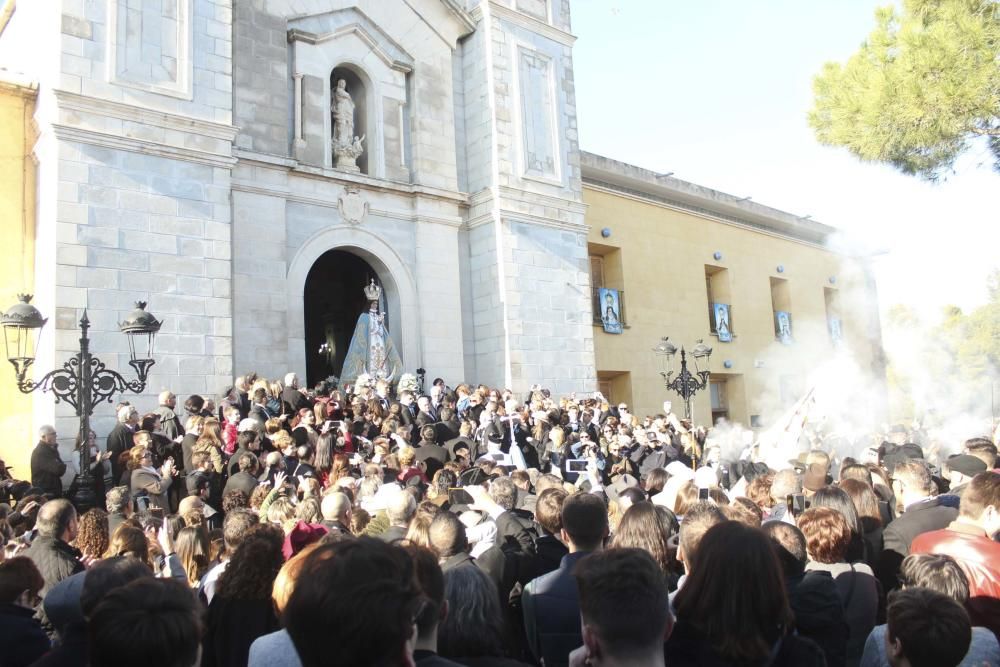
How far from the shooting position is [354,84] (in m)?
16.5

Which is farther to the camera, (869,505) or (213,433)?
(213,433)

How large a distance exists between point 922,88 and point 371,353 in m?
9.43

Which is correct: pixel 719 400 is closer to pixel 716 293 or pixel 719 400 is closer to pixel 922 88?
pixel 716 293

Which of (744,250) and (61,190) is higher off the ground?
(744,250)

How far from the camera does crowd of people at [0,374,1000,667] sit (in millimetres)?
2270

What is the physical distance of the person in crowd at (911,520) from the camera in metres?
4.59

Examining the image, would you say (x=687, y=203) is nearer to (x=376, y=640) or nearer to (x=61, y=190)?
(x=61, y=190)

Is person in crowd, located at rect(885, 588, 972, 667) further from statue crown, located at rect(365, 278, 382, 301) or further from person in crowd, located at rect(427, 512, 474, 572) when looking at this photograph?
statue crown, located at rect(365, 278, 382, 301)

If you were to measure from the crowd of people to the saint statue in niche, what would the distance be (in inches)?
352

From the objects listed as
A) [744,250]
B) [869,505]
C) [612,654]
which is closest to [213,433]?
[869,505]

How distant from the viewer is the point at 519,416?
1317 centimetres

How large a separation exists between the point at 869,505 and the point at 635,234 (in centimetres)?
1759

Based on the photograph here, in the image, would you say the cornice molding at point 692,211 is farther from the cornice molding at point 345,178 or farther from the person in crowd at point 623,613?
the person in crowd at point 623,613

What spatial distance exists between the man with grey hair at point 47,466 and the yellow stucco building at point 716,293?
1334 cm
